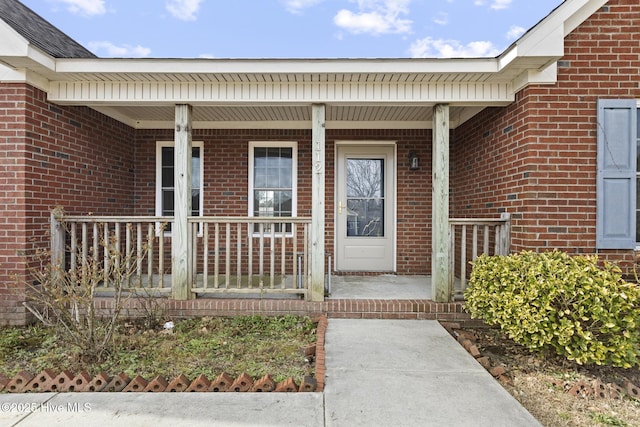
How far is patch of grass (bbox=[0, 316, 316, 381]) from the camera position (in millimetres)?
2920

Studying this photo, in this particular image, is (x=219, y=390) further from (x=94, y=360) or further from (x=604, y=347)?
(x=604, y=347)

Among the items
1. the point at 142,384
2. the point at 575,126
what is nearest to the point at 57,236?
the point at 142,384

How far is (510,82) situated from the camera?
13.3 ft

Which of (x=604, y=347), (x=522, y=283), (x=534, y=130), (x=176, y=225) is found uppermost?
(x=534, y=130)

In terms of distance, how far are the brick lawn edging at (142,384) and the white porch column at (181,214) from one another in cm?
155

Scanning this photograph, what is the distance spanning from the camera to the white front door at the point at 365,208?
233 inches

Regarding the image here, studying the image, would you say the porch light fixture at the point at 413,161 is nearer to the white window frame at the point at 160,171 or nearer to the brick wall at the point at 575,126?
the brick wall at the point at 575,126

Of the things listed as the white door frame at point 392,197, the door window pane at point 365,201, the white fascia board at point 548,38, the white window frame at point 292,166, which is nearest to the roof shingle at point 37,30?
the white window frame at point 292,166

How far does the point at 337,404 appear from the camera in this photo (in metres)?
2.37

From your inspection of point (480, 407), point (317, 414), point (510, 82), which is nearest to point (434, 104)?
point (510, 82)

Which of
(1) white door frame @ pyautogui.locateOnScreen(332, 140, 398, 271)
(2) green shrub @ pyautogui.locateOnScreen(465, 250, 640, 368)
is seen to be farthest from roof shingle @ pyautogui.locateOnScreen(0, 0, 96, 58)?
(2) green shrub @ pyautogui.locateOnScreen(465, 250, 640, 368)

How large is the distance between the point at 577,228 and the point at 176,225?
4472 millimetres

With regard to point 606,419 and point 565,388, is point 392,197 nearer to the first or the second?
point 565,388

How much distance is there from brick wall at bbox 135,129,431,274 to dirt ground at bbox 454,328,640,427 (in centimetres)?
245
